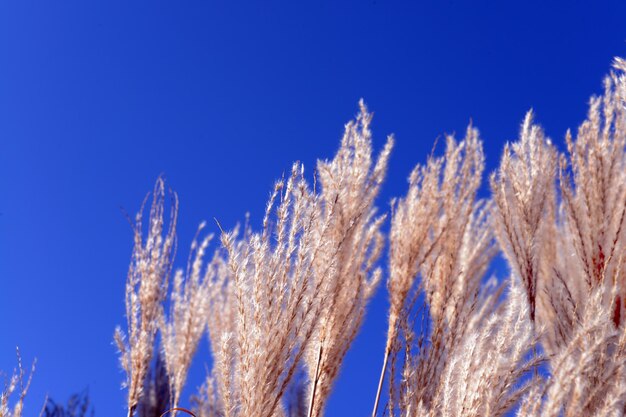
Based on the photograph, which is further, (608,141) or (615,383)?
(608,141)

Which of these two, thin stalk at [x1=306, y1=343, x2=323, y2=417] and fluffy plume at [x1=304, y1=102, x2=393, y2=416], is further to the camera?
thin stalk at [x1=306, y1=343, x2=323, y2=417]

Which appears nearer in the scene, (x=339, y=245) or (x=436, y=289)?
(x=339, y=245)

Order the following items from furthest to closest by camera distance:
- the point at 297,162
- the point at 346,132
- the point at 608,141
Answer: the point at 608,141 → the point at 346,132 → the point at 297,162

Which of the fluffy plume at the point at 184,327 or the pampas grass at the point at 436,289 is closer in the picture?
the pampas grass at the point at 436,289

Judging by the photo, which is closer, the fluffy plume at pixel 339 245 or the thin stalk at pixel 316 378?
the fluffy plume at pixel 339 245

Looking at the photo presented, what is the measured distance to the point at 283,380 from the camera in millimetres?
1677

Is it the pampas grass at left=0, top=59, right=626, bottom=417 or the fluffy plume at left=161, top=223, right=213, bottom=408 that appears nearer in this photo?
the pampas grass at left=0, top=59, right=626, bottom=417

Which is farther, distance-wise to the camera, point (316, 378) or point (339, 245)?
point (316, 378)

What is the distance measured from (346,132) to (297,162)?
0.40 m

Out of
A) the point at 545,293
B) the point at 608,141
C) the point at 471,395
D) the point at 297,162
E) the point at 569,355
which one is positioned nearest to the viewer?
the point at 569,355

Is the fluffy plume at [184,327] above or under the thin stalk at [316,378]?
above

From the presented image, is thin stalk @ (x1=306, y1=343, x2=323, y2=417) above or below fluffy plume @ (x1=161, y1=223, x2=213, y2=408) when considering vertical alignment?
below

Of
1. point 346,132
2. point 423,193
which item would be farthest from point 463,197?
point 346,132

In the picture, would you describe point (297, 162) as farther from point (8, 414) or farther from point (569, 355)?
point (8, 414)
